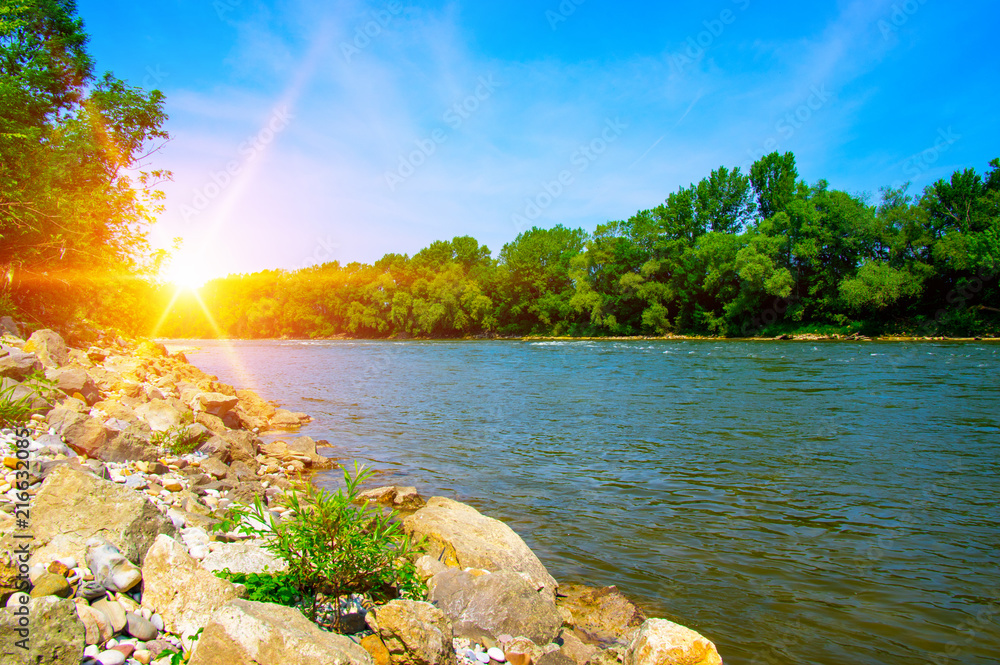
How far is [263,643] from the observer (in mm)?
2910

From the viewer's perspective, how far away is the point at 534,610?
4430 millimetres

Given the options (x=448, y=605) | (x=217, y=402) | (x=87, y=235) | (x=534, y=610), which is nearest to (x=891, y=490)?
(x=534, y=610)

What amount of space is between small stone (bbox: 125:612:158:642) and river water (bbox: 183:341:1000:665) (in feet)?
12.6

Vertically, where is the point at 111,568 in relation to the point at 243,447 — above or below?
above

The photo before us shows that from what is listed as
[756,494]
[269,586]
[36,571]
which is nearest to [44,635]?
[36,571]

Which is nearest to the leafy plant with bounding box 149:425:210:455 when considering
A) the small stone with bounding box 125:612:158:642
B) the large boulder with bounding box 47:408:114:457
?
the large boulder with bounding box 47:408:114:457

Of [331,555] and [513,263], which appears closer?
[331,555]

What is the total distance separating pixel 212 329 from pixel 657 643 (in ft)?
488

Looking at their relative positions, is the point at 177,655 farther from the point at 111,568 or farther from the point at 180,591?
the point at 111,568

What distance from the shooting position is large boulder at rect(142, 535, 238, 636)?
330 centimetres

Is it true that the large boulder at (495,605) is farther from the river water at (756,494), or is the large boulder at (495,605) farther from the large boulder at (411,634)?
the river water at (756,494)

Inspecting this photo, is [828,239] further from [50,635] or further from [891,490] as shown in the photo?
[50,635]

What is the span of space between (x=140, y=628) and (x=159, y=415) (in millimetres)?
7060

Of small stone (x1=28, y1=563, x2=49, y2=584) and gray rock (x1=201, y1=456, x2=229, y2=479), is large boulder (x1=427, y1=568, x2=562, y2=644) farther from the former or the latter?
gray rock (x1=201, y1=456, x2=229, y2=479)
